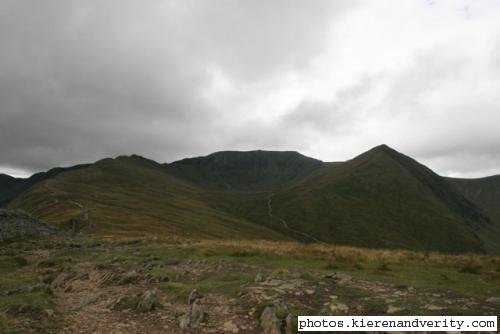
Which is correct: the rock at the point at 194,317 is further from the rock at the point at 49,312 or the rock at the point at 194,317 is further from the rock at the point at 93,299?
the rock at the point at 93,299

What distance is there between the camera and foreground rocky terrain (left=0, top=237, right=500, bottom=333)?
44.3 feet

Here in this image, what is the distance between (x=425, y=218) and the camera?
177 metres

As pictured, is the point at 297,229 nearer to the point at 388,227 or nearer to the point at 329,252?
the point at 388,227

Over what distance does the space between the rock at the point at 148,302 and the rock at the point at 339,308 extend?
22.9 feet

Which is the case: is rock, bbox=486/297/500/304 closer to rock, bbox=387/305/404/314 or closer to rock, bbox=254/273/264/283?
rock, bbox=387/305/404/314

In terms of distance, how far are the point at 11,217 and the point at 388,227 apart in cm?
15193

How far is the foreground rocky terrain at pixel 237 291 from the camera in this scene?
1351 cm

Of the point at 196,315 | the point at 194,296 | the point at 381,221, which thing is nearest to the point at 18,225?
the point at 194,296

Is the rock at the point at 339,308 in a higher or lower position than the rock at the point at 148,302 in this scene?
higher

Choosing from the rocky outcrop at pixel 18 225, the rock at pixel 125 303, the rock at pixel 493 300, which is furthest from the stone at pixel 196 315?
the rocky outcrop at pixel 18 225

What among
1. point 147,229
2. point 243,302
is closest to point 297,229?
point 147,229

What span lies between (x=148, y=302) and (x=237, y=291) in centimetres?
371

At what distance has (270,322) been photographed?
13.0 m

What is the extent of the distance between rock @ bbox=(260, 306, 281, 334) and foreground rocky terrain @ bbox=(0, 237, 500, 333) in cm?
4
